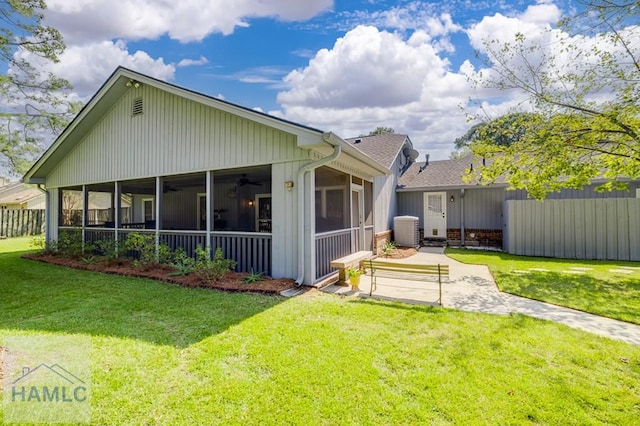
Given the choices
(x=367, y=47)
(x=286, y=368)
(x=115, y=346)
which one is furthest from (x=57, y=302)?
(x=367, y=47)

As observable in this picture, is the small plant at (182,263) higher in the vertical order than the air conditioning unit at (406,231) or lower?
lower

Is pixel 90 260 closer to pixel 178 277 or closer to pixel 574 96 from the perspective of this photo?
pixel 178 277

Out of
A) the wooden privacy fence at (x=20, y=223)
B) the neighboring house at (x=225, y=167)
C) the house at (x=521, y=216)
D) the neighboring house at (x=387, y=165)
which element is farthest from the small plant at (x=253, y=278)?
the wooden privacy fence at (x=20, y=223)

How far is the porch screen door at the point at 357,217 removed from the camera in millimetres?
8528

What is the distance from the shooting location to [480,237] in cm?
1286

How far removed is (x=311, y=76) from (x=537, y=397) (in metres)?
13.7

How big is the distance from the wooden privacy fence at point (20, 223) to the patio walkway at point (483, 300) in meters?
21.6

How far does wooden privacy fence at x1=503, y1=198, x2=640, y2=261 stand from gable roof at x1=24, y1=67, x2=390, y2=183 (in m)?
5.12

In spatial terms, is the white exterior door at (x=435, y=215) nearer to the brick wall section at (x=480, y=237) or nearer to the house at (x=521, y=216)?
the house at (x=521, y=216)

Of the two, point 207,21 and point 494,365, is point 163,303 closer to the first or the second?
point 494,365

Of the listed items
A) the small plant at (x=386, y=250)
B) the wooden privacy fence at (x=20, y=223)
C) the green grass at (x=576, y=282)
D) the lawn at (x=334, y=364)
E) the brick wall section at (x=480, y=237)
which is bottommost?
the lawn at (x=334, y=364)

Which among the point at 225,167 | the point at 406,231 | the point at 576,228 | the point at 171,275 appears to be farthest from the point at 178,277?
the point at 576,228

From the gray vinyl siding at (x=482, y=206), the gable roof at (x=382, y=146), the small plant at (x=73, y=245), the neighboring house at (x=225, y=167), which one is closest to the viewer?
the neighboring house at (x=225, y=167)

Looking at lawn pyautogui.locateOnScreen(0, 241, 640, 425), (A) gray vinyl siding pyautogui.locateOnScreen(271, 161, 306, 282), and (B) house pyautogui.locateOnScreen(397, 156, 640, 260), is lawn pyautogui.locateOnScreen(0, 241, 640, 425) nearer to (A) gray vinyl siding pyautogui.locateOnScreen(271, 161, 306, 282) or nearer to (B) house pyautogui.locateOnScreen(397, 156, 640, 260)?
(A) gray vinyl siding pyautogui.locateOnScreen(271, 161, 306, 282)
